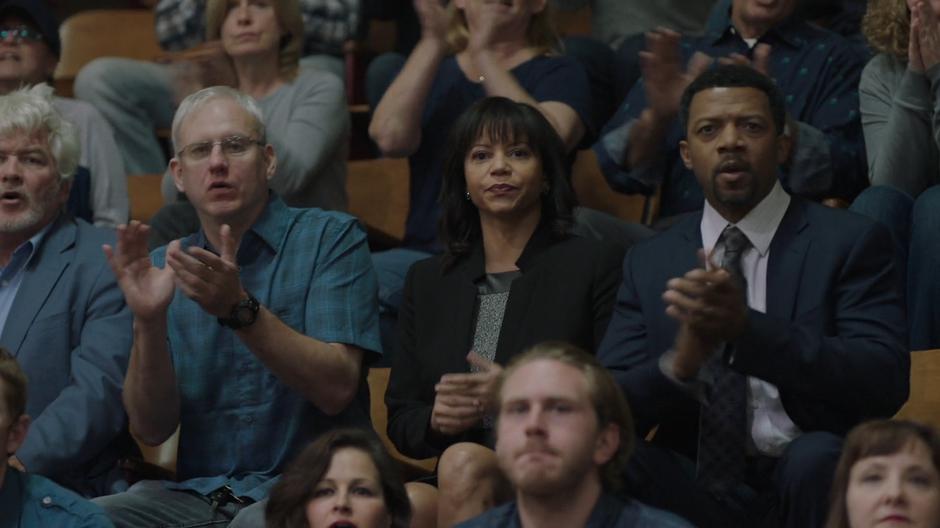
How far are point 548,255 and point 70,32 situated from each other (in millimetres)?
3311

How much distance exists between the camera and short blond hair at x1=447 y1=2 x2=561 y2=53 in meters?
5.11

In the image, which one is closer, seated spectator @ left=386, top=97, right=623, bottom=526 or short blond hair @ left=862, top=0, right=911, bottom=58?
seated spectator @ left=386, top=97, right=623, bottom=526

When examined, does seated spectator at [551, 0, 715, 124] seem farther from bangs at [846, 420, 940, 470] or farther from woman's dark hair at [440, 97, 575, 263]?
bangs at [846, 420, 940, 470]

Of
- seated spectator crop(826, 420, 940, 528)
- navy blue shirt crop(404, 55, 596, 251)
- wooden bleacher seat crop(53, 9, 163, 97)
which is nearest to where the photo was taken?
seated spectator crop(826, 420, 940, 528)

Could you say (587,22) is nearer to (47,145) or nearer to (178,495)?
(47,145)

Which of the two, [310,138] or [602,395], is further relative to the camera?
[310,138]

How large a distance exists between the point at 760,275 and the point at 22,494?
1.45 meters

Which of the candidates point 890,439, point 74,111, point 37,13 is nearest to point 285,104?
point 74,111

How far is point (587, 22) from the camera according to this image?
263 inches

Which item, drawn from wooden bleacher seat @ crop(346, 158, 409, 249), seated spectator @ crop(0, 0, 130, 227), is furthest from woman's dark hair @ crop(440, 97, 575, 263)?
wooden bleacher seat @ crop(346, 158, 409, 249)

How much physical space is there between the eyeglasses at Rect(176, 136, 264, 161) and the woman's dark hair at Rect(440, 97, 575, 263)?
1.44 ft

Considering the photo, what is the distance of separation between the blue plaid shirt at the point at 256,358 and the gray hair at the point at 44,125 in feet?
1.47

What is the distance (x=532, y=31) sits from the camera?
5105 mm

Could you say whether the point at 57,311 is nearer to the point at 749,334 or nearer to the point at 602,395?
the point at 602,395
